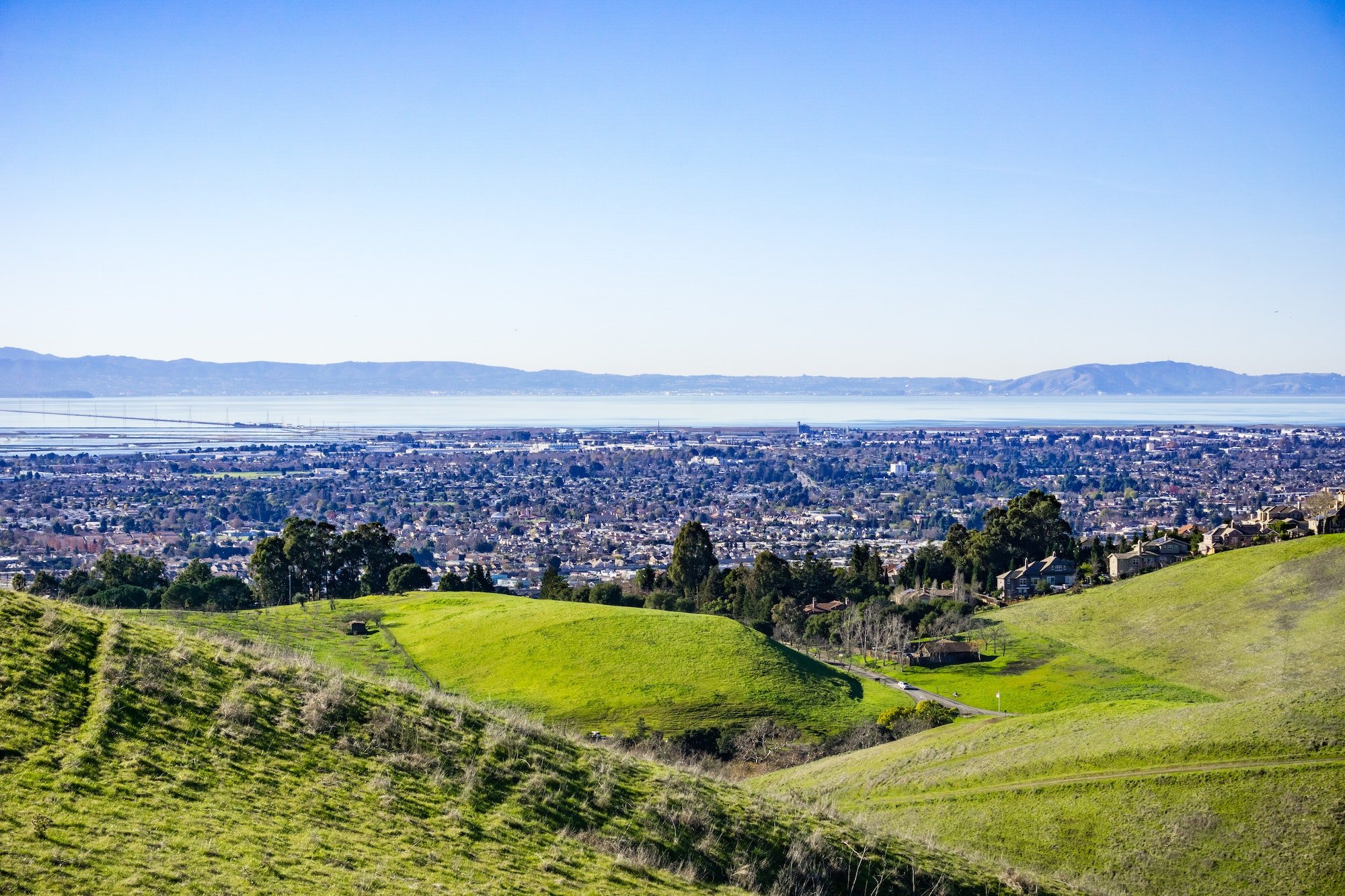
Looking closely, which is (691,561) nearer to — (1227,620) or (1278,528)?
(1227,620)

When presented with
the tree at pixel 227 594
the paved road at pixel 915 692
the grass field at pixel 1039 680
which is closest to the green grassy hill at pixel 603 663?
the paved road at pixel 915 692

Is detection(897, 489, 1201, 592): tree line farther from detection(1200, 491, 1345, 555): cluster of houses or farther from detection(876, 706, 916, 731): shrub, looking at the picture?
detection(876, 706, 916, 731): shrub

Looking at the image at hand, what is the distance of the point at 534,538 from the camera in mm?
97000

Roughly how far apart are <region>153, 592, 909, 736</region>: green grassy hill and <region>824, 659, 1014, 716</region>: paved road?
1.34 meters

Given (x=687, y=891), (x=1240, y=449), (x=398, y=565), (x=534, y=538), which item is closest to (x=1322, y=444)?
(x=1240, y=449)

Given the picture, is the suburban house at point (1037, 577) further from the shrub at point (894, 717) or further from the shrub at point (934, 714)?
the shrub at point (894, 717)

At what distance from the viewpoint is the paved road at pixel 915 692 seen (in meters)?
30.9

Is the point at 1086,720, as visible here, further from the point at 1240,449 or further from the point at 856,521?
the point at 1240,449

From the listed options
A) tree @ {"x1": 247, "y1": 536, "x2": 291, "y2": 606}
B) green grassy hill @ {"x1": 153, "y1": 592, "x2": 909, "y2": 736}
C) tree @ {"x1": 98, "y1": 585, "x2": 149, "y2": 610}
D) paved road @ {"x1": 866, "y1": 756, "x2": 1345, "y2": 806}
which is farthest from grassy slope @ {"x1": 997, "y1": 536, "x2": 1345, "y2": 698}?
tree @ {"x1": 98, "y1": 585, "x2": 149, "y2": 610}

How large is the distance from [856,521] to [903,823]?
95.7m

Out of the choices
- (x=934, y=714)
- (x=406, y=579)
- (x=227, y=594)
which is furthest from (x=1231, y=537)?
(x=227, y=594)

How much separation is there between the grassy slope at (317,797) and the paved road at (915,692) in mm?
16927

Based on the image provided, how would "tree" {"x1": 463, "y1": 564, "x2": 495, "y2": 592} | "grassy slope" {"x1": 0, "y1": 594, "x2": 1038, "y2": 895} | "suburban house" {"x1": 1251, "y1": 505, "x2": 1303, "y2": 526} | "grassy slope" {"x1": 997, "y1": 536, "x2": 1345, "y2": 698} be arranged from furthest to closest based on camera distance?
"suburban house" {"x1": 1251, "y1": 505, "x2": 1303, "y2": 526} < "tree" {"x1": 463, "y1": 564, "x2": 495, "y2": 592} < "grassy slope" {"x1": 997, "y1": 536, "x2": 1345, "y2": 698} < "grassy slope" {"x1": 0, "y1": 594, "x2": 1038, "y2": 895}

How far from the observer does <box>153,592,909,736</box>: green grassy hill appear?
27.5 m
